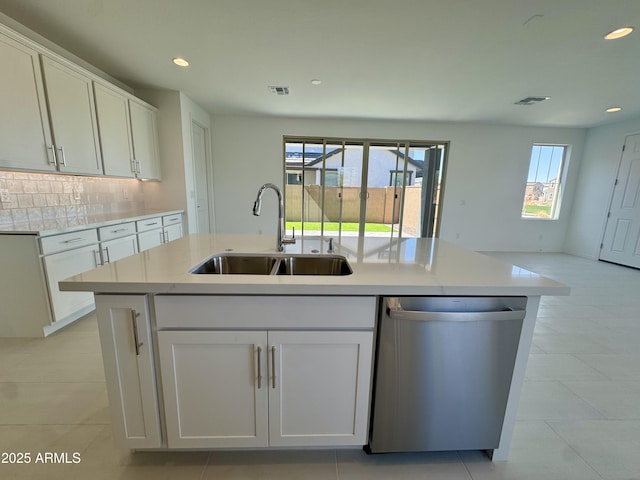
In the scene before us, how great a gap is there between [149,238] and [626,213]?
7910 millimetres

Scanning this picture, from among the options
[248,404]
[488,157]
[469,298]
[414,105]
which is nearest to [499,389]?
[469,298]

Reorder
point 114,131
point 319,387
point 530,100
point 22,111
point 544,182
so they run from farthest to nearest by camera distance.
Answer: point 544,182
point 530,100
point 114,131
point 22,111
point 319,387

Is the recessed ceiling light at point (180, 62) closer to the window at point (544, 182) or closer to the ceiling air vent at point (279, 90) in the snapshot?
the ceiling air vent at point (279, 90)

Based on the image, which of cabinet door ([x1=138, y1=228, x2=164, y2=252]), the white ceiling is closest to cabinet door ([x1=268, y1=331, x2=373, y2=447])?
the white ceiling

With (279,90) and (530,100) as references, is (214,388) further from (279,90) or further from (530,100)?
(530,100)

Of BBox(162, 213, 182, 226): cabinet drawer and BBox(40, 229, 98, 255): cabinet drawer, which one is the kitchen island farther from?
BBox(162, 213, 182, 226): cabinet drawer

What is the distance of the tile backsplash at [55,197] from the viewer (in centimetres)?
225

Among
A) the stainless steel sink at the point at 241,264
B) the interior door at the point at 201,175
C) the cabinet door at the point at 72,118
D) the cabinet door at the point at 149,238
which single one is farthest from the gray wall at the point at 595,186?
the cabinet door at the point at 72,118

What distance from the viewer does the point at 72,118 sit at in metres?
2.54

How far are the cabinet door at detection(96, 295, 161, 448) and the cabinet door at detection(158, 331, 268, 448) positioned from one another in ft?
0.19

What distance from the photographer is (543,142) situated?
5473 millimetres

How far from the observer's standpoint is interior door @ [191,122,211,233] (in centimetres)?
451

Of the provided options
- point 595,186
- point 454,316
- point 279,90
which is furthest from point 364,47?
point 595,186

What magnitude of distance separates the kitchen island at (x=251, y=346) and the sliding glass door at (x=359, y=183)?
173 inches
